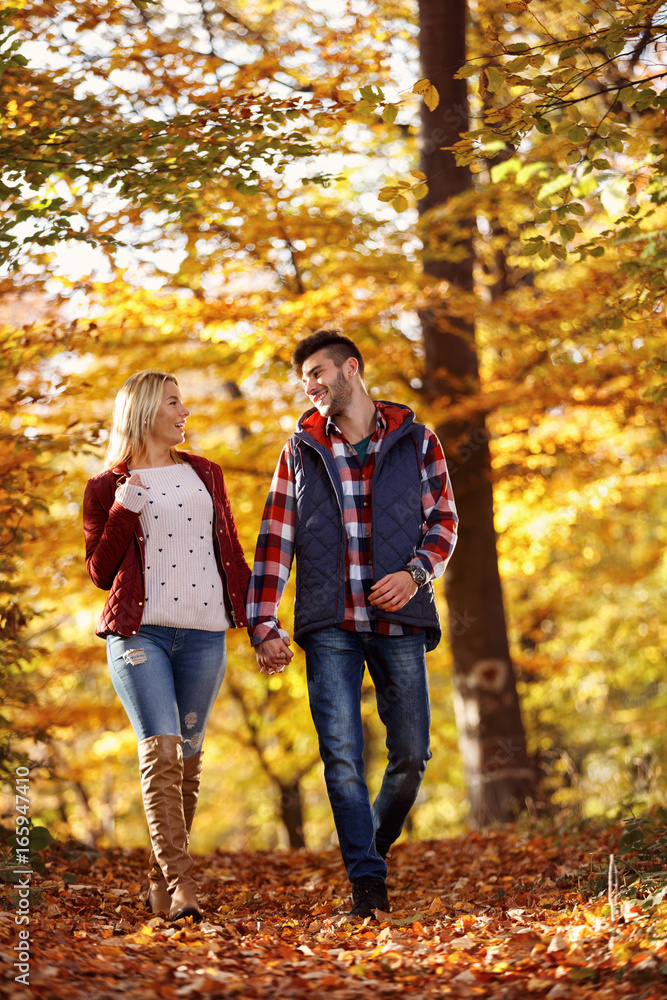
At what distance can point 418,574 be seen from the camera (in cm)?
411

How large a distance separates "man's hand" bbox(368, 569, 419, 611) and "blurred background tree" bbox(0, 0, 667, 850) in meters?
1.80

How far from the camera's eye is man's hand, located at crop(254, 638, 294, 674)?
4.08 metres

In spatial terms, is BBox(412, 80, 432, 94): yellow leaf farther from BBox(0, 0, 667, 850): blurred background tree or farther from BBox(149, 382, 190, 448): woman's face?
BBox(149, 382, 190, 448): woman's face

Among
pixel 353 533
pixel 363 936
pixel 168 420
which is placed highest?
pixel 168 420

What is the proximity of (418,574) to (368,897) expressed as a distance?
1424 millimetres

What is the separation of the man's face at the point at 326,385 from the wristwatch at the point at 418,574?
0.84 metres

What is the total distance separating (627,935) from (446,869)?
2682 mm

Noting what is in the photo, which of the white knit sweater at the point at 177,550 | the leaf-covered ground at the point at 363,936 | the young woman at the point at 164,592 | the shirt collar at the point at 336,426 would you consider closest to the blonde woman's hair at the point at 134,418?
the young woman at the point at 164,592

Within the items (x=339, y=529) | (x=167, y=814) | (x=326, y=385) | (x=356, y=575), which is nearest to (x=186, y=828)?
(x=167, y=814)

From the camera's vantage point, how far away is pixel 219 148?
489cm

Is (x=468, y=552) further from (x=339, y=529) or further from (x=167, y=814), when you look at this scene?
(x=167, y=814)

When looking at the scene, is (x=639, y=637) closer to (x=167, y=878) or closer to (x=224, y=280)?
(x=224, y=280)

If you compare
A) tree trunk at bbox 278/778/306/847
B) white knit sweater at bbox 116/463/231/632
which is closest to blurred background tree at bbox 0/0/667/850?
tree trunk at bbox 278/778/306/847

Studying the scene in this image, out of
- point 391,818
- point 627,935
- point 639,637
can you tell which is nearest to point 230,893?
point 391,818
